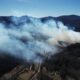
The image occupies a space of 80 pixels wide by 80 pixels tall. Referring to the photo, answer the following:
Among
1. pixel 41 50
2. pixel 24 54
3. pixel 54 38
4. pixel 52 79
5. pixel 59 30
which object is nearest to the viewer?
pixel 52 79

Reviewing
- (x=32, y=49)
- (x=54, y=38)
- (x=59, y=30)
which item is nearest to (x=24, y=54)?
(x=32, y=49)

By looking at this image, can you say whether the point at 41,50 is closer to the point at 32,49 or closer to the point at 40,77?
the point at 32,49

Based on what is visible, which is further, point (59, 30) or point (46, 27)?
point (46, 27)

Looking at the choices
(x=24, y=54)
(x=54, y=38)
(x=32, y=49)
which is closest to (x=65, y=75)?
(x=24, y=54)

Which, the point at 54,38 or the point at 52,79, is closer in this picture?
the point at 52,79

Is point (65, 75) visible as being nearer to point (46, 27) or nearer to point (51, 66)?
point (51, 66)

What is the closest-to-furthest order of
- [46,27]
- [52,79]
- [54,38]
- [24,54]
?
[52,79], [24,54], [54,38], [46,27]
